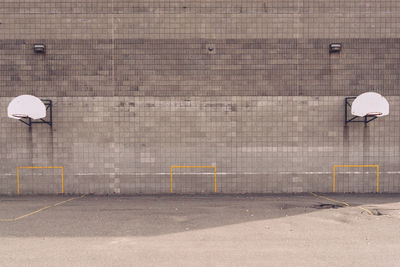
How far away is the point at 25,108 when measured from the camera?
7.23 m

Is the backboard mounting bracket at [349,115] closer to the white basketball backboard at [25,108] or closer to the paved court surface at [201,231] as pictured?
the paved court surface at [201,231]

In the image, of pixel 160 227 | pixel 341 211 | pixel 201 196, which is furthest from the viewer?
pixel 201 196

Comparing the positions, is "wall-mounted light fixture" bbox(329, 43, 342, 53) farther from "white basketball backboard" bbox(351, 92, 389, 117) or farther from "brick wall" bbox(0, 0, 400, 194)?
"white basketball backboard" bbox(351, 92, 389, 117)

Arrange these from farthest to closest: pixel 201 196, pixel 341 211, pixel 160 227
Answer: pixel 201 196, pixel 341 211, pixel 160 227

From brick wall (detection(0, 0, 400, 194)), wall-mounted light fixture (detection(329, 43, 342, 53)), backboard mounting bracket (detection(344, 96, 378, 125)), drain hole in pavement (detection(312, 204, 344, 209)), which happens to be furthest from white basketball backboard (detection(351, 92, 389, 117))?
drain hole in pavement (detection(312, 204, 344, 209))

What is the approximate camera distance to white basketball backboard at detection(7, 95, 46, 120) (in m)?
7.18

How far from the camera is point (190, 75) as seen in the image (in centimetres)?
825

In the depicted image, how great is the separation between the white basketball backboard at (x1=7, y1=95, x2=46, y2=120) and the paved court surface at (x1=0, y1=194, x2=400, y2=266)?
2984 mm

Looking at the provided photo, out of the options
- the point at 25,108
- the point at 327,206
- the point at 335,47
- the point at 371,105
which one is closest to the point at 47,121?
the point at 25,108

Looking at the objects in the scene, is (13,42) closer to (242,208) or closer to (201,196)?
(201,196)

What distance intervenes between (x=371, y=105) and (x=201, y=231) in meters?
7.03

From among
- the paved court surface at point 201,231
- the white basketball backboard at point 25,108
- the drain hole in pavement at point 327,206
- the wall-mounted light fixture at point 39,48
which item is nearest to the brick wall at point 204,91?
the wall-mounted light fixture at point 39,48

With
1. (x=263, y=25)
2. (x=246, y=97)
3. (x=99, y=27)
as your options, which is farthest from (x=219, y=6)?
(x=99, y=27)

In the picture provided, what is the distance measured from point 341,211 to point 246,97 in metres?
4.84
